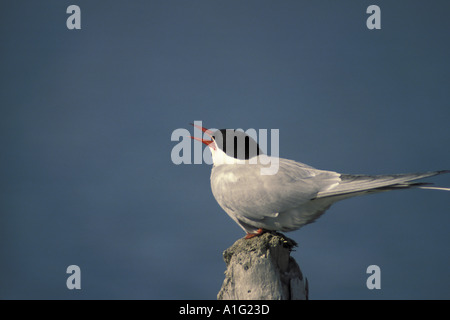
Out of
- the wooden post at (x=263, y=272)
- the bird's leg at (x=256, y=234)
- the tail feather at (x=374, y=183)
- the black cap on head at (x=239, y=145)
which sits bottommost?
the wooden post at (x=263, y=272)

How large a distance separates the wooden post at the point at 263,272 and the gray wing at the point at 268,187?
0.20 m

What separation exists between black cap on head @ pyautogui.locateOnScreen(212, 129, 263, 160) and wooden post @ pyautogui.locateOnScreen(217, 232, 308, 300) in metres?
0.56

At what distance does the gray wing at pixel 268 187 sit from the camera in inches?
143

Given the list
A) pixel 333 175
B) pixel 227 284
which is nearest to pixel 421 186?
pixel 333 175

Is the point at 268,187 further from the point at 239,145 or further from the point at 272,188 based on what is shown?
the point at 239,145

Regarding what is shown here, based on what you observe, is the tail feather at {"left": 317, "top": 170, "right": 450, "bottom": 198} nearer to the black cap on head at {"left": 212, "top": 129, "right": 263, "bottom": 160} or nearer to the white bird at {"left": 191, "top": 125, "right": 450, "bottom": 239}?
the white bird at {"left": 191, "top": 125, "right": 450, "bottom": 239}

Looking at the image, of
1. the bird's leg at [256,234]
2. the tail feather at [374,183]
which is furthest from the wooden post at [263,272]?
the tail feather at [374,183]

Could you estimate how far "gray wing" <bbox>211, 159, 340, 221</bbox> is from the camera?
143 inches

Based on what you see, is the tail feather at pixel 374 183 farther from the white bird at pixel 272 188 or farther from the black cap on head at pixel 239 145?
the black cap on head at pixel 239 145

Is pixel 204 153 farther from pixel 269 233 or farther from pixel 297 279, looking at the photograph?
pixel 297 279

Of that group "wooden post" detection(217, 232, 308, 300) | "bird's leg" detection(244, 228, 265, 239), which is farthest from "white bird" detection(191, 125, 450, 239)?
"wooden post" detection(217, 232, 308, 300)

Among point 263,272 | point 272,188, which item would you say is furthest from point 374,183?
point 263,272
